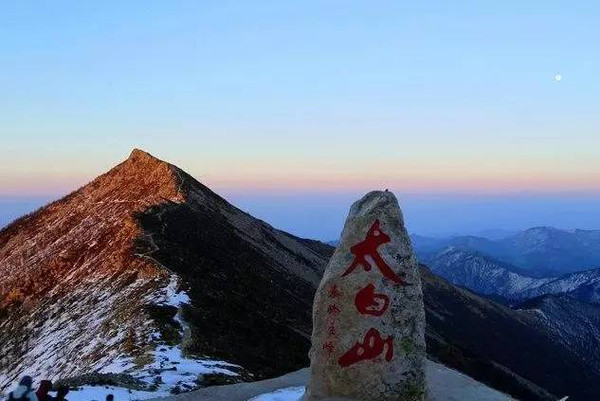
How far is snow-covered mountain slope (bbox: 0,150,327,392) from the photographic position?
27609 mm

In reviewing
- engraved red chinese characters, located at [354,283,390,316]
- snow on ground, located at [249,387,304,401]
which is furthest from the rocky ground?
engraved red chinese characters, located at [354,283,390,316]

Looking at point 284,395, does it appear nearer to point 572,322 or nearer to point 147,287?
point 147,287

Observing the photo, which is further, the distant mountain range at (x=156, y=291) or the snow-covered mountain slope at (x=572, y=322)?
the snow-covered mountain slope at (x=572, y=322)

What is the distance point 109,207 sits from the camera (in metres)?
61.9

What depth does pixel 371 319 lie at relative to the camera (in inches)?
592

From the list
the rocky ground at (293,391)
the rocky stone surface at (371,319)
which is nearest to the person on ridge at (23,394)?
the rocky ground at (293,391)

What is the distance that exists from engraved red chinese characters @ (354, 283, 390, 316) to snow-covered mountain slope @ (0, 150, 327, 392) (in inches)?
362

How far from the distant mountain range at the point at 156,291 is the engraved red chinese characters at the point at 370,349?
8.26 metres

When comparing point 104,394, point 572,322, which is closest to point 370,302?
point 104,394

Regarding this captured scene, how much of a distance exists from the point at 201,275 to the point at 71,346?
972 centimetres

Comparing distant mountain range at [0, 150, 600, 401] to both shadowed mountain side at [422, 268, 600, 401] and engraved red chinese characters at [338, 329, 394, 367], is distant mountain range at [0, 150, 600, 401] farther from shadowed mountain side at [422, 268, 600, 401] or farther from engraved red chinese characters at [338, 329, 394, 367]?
engraved red chinese characters at [338, 329, 394, 367]

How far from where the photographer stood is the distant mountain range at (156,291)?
26797 millimetres

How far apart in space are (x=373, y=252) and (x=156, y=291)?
70.5 feet

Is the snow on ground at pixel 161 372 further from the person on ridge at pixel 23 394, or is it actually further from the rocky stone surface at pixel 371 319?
the rocky stone surface at pixel 371 319
